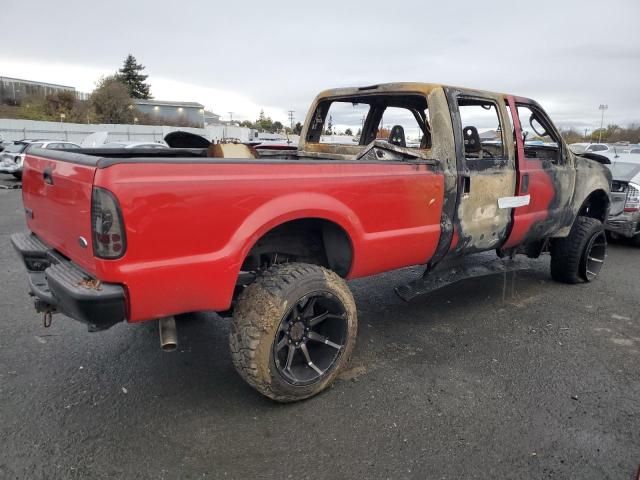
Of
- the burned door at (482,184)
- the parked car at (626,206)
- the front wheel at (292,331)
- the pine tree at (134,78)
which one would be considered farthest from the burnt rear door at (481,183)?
the pine tree at (134,78)

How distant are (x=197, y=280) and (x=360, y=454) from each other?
1202 mm

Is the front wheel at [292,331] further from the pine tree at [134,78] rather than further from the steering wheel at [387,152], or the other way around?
the pine tree at [134,78]

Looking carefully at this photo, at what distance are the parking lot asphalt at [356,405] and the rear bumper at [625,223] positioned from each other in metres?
3.24

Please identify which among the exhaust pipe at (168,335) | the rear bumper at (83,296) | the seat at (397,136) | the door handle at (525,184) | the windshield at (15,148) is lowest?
the exhaust pipe at (168,335)

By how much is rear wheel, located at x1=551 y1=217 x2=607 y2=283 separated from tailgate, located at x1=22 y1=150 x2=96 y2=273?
473 cm

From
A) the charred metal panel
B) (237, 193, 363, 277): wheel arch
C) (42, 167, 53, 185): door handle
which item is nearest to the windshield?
(42, 167, 53, 185): door handle

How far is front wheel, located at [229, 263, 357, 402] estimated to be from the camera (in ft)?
8.93

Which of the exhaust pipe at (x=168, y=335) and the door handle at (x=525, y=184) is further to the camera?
the door handle at (x=525, y=184)

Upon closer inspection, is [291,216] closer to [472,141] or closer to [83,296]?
[83,296]

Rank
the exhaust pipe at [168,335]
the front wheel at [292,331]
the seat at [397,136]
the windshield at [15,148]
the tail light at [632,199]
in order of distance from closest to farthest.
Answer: the exhaust pipe at [168,335]
the front wheel at [292,331]
the seat at [397,136]
the tail light at [632,199]
the windshield at [15,148]

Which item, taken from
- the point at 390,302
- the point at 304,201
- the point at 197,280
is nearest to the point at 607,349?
the point at 390,302

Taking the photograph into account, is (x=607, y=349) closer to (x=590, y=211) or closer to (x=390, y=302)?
(x=390, y=302)

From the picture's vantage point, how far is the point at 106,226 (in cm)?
223

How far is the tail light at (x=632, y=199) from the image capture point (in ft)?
23.4
